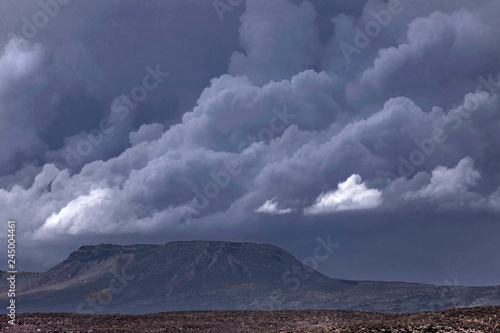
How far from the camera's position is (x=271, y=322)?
86.5 m

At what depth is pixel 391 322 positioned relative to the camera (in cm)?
6638

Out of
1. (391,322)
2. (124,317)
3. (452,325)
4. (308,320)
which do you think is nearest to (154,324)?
(124,317)

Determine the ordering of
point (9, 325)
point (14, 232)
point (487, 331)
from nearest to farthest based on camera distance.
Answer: point (487, 331) < point (14, 232) < point (9, 325)

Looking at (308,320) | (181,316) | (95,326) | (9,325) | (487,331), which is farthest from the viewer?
(181,316)

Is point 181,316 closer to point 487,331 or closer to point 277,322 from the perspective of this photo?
point 277,322

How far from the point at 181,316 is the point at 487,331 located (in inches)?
1908

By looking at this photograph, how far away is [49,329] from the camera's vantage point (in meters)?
75.3

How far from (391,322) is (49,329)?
4362cm

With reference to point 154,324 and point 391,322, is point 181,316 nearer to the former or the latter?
point 154,324

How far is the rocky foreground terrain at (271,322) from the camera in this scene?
205 feet

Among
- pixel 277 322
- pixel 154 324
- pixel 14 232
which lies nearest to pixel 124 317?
pixel 154 324

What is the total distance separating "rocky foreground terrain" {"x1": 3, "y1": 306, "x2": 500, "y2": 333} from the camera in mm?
62562

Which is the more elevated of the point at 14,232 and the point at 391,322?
the point at 14,232

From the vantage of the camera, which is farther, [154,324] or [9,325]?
[154,324]
